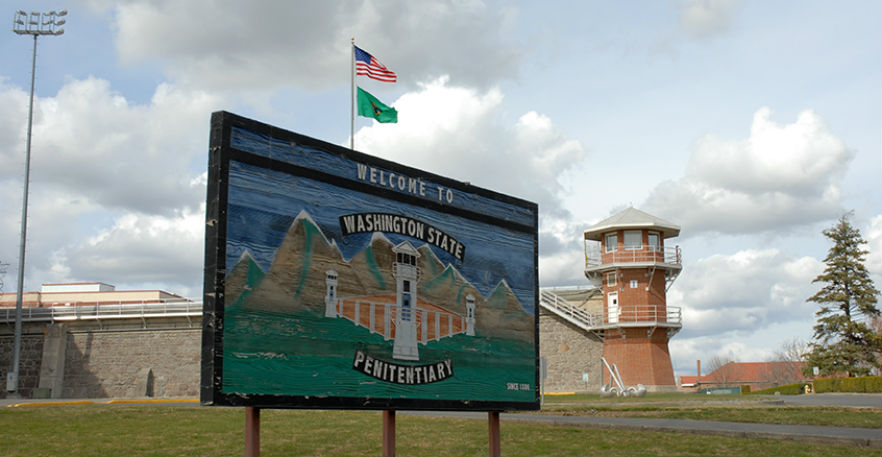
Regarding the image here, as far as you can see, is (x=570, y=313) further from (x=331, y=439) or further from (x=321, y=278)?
(x=321, y=278)

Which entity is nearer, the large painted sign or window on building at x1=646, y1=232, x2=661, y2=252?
the large painted sign

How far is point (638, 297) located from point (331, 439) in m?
35.1

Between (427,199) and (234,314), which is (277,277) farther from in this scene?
(427,199)

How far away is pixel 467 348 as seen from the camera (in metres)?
9.21

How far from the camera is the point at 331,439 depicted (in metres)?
16.3

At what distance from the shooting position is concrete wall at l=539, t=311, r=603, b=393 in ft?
160

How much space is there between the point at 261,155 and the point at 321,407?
2387 mm

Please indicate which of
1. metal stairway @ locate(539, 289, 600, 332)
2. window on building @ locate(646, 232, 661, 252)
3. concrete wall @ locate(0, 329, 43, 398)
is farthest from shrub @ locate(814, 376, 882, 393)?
concrete wall @ locate(0, 329, 43, 398)

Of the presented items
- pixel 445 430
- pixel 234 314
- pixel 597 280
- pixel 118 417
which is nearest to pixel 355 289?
pixel 234 314

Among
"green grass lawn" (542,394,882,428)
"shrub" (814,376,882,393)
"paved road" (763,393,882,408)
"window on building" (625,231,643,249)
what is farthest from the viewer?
"window on building" (625,231,643,249)

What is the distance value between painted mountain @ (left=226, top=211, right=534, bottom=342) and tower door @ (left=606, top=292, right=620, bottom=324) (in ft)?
133

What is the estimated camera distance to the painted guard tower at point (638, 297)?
4750cm

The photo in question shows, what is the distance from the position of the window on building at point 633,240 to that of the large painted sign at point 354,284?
39729 millimetres

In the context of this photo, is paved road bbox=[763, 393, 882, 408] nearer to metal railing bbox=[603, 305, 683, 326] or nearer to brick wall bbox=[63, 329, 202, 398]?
metal railing bbox=[603, 305, 683, 326]
